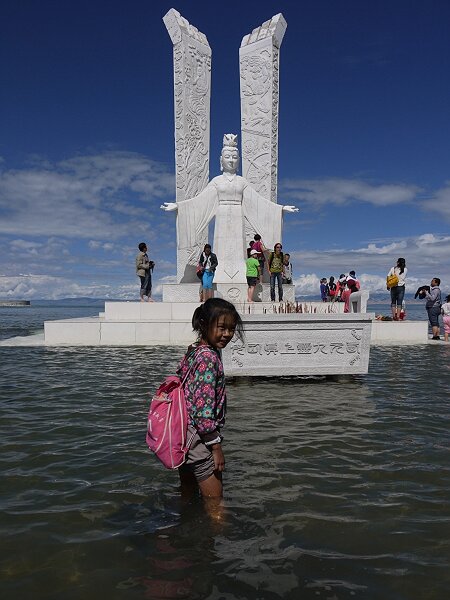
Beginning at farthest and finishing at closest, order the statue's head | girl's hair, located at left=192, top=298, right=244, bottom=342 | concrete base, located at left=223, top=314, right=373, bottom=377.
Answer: the statue's head, concrete base, located at left=223, top=314, right=373, bottom=377, girl's hair, located at left=192, top=298, right=244, bottom=342

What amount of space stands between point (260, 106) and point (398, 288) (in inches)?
448

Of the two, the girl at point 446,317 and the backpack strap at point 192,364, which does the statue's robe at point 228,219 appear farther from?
the backpack strap at point 192,364

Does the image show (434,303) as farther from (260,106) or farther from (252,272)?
(260,106)

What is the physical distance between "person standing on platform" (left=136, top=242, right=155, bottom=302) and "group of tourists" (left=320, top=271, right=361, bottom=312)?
5.93m

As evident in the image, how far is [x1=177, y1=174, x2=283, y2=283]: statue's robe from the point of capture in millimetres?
14422

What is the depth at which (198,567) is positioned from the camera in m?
2.34

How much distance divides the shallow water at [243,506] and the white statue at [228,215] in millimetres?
9251

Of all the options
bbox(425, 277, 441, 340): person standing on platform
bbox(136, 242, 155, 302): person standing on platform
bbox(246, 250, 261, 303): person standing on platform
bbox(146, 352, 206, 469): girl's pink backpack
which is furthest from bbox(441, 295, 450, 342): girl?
bbox(146, 352, 206, 469): girl's pink backpack

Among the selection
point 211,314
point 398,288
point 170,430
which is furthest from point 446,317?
point 170,430

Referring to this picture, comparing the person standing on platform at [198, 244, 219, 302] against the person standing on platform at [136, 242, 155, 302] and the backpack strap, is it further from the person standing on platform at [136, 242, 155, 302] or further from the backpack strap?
the backpack strap

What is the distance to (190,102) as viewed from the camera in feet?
65.5

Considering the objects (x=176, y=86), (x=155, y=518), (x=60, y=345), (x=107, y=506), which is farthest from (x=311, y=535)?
(x=176, y=86)

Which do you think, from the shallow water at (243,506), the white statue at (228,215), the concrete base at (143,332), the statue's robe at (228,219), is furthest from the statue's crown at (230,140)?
the shallow water at (243,506)

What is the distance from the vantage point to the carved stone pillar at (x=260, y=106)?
66.6ft
